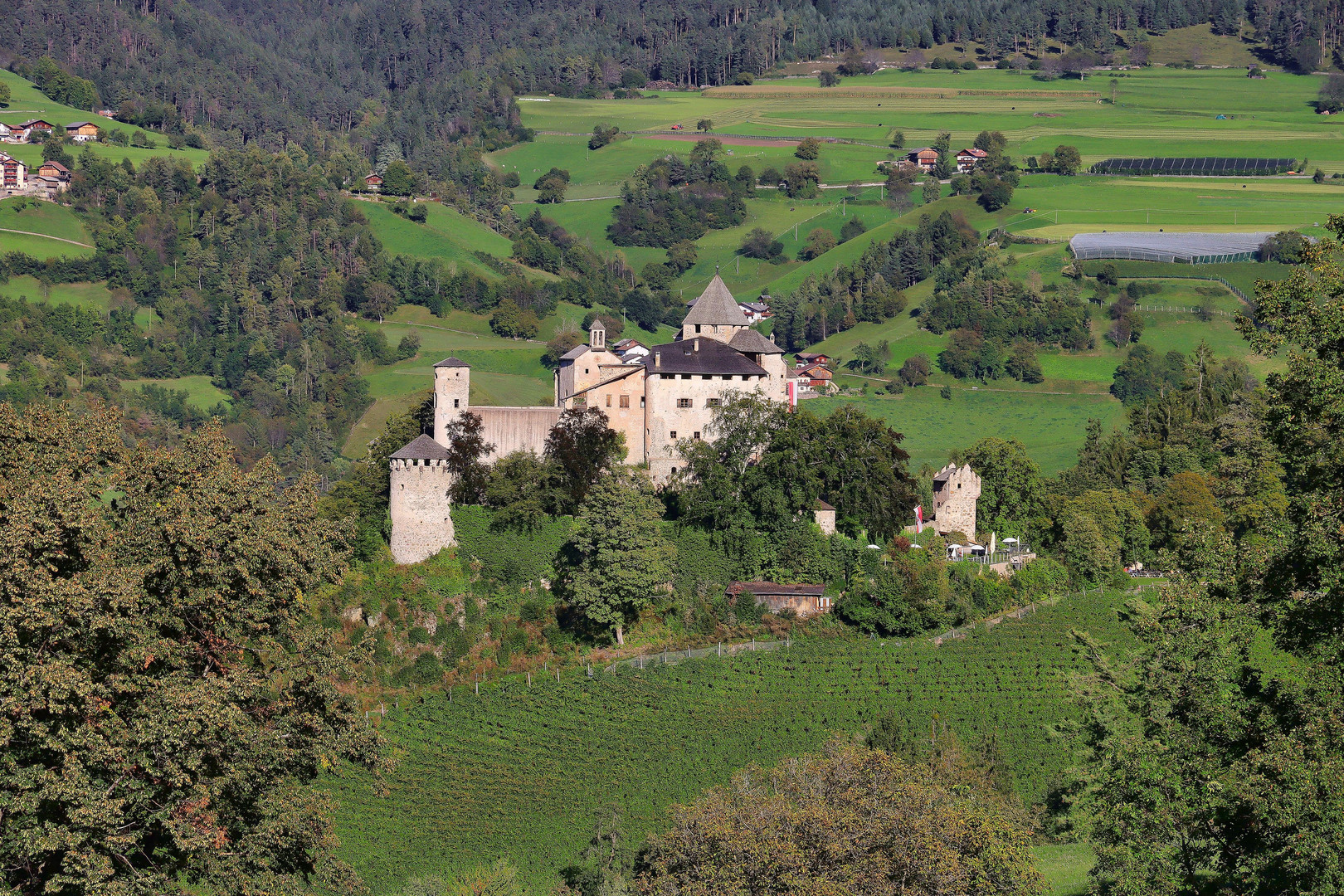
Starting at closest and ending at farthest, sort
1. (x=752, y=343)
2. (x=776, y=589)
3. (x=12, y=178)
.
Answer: (x=776, y=589) → (x=752, y=343) → (x=12, y=178)

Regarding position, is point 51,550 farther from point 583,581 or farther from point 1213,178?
point 1213,178

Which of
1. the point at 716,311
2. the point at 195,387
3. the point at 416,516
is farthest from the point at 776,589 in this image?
the point at 195,387

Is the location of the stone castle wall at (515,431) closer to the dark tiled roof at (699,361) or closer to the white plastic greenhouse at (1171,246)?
the dark tiled roof at (699,361)

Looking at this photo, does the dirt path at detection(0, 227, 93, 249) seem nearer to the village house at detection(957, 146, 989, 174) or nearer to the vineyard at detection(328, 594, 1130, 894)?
the village house at detection(957, 146, 989, 174)

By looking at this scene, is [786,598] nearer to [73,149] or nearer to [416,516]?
[416,516]

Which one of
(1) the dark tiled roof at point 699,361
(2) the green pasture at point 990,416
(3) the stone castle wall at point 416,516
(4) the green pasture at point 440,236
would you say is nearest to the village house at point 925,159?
(4) the green pasture at point 440,236

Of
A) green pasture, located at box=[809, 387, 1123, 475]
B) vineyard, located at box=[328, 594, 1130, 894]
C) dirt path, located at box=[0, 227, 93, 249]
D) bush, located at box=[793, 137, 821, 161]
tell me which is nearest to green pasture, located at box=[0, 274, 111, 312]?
dirt path, located at box=[0, 227, 93, 249]

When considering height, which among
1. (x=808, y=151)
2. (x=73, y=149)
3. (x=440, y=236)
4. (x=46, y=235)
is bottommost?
(x=440, y=236)
